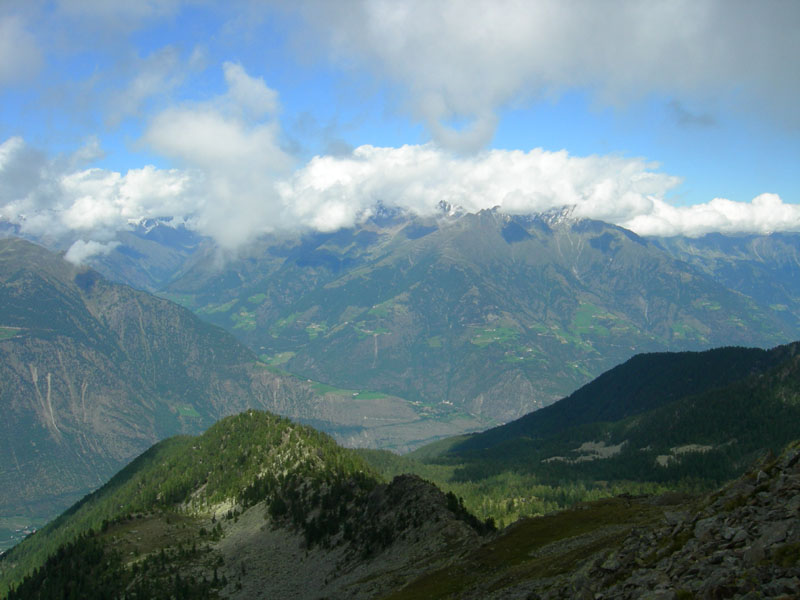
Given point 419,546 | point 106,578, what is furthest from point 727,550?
point 106,578

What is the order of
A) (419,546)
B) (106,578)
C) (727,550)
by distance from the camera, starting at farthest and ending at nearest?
(106,578)
(419,546)
(727,550)

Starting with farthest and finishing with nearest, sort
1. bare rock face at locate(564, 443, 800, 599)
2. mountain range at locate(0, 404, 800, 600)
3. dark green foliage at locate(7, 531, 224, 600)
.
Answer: dark green foliage at locate(7, 531, 224, 600) < mountain range at locate(0, 404, 800, 600) < bare rock face at locate(564, 443, 800, 599)

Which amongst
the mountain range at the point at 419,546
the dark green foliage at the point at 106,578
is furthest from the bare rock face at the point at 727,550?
the dark green foliage at the point at 106,578

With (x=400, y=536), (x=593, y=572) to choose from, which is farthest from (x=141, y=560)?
(x=593, y=572)

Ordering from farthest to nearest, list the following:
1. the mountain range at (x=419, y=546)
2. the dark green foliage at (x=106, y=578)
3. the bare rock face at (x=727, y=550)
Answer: the dark green foliage at (x=106, y=578)
the mountain range at (x=419, y=546)
the bare rock face at (x=727, y=550)

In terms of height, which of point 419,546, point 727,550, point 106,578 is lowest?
point 419,546

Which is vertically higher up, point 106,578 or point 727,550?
point 727,550

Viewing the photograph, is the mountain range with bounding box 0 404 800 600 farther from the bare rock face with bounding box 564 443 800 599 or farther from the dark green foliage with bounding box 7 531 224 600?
the dark green foliage with bounding box 7 531 224 600

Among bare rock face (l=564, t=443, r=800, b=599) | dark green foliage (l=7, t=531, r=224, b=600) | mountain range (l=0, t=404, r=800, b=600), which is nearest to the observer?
bare rock face (l=564, t=443, r=800, b=599)

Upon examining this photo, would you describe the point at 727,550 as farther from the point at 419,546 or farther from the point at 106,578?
the point at 106,578

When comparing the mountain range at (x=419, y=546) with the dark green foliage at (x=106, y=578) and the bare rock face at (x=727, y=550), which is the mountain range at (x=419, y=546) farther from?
the dark green foliage at (x=106, y=578)

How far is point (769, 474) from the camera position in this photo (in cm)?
3897

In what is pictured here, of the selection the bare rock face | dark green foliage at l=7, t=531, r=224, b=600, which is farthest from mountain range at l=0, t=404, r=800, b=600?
dark green foliage at l=7, t=531, r=224, b=600

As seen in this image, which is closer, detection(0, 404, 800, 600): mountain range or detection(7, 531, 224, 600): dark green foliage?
detection(0, 404, 800, 600): mountain range
